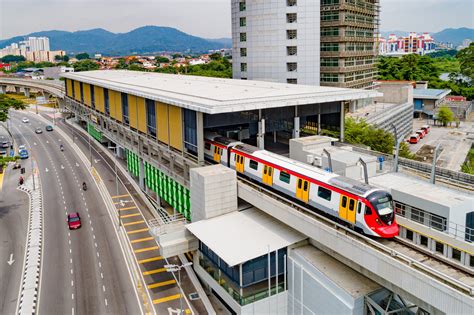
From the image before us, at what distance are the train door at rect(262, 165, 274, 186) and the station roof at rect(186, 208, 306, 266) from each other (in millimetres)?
3099

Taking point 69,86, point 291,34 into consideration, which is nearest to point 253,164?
point 291,34

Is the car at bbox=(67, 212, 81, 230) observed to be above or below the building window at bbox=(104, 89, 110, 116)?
below

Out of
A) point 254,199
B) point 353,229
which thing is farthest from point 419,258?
point 254,199

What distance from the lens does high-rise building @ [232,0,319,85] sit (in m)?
85.3

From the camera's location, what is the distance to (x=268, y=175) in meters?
36.3

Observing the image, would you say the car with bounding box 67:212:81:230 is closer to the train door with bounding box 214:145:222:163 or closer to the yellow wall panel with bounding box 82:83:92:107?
the train door with bounding box 214:145:222:163

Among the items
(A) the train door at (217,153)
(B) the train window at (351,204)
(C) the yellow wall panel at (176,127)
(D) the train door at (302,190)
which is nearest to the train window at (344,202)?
(B) the train window at (351,204)

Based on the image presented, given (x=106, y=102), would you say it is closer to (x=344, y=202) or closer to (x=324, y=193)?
(x=324, y=193)

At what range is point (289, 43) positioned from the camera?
283 ft

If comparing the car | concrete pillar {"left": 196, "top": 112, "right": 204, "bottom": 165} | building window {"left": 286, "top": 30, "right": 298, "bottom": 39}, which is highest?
building window {"left": 286, "top": 30, "right": 298, "bottom": 39}

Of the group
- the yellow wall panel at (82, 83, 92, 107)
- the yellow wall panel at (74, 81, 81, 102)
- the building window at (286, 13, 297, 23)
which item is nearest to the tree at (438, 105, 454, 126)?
the building window at (286, 13, 297, 23)

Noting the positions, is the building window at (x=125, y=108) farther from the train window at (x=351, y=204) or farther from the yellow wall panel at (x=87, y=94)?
the train window at (x=351, y=204)

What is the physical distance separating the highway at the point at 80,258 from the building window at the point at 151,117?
11669mm

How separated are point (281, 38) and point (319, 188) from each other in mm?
60972
